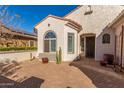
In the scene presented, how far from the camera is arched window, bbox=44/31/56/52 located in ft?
44.0

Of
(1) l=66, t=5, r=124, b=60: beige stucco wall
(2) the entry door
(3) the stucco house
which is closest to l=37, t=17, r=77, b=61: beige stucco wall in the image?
(3) the stucco house

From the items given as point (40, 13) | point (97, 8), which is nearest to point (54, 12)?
point (40, 13)

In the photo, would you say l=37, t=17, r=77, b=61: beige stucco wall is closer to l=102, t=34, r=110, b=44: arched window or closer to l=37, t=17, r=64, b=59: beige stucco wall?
l=37, t=17, r=64, b=59: beige stucco wall

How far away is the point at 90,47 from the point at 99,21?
9.14 ft

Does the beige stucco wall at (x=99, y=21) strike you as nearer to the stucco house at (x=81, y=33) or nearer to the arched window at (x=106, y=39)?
the stucco house at (x=81, y=33)

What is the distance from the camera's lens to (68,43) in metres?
13.1

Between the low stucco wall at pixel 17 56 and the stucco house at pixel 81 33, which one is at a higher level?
the stucco house at pixel 81 33

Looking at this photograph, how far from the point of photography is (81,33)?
14.6m

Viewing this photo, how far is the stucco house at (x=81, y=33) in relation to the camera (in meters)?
12.8

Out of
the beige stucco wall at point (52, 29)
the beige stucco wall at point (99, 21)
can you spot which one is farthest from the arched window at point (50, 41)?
the beige stucco wall at point (99, 21)

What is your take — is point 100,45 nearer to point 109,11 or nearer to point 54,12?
point 109,11

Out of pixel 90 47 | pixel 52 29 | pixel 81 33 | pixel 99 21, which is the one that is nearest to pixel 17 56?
pixel 52 29

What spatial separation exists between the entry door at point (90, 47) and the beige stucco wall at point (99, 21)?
93cm
